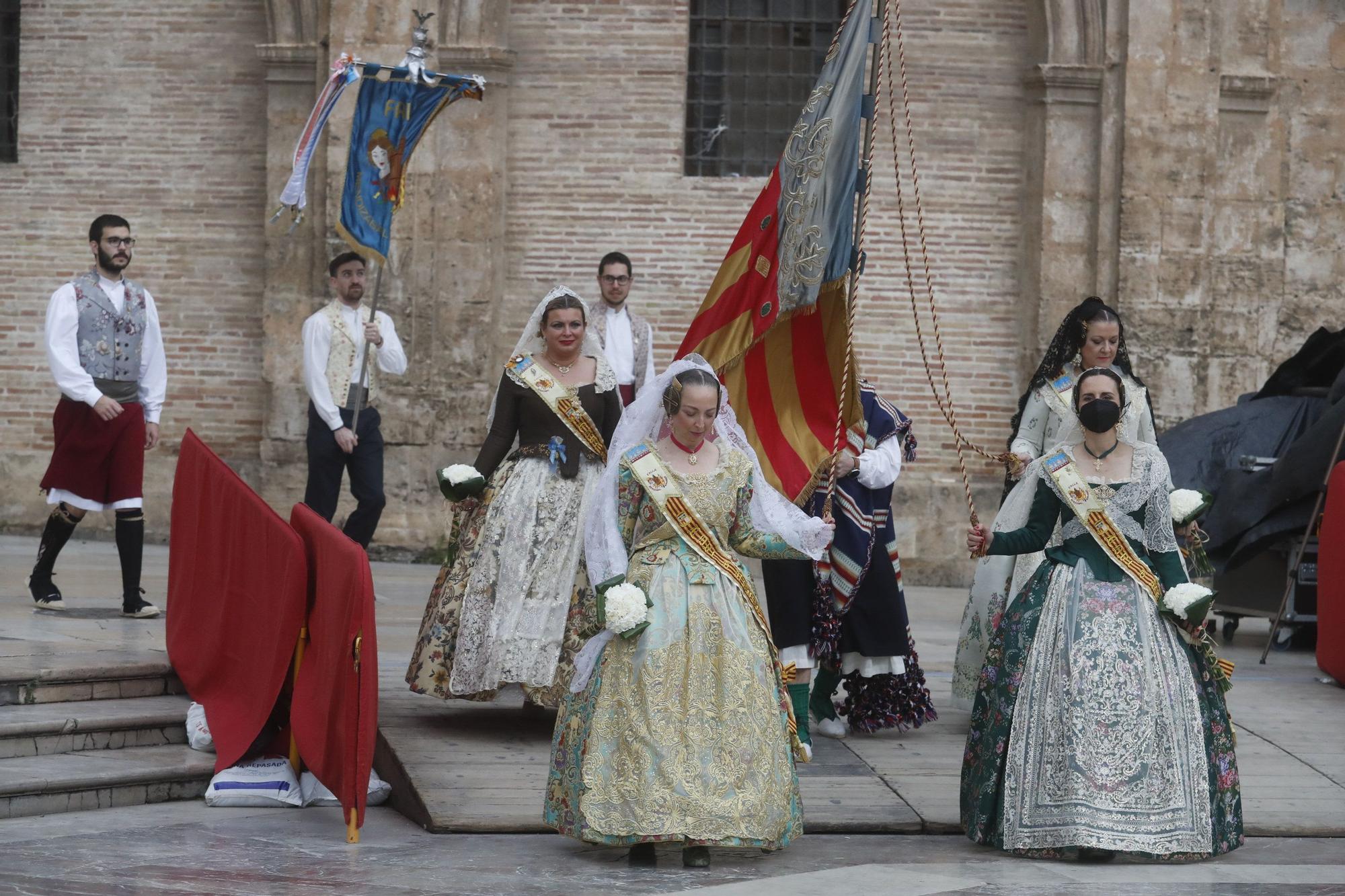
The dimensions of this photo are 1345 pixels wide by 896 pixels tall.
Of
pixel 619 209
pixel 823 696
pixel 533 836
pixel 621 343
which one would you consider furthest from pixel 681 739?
pixel 619 209

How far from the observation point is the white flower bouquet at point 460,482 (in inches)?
278

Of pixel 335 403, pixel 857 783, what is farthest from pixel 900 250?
pixel 857 783

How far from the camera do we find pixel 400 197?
29.6ft

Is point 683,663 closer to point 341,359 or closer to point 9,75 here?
point 341,359

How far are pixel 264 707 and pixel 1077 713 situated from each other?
2859mm

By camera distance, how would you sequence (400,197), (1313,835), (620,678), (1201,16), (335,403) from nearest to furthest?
(620,678) → (1313,835) → (400,197) → (335,403) → (1201,16)

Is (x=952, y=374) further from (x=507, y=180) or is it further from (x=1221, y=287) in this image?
(x=507, y=180)

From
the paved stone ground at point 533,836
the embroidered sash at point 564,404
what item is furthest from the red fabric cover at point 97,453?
the embroidered sash at point 564,404

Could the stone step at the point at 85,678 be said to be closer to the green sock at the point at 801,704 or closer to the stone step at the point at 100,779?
the stone step at the point at 100,779

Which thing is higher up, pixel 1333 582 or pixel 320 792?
pixel 1333 582

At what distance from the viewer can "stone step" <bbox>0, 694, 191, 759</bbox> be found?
6727mm

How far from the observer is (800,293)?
6918mm

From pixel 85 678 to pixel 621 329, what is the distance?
12.7 ft

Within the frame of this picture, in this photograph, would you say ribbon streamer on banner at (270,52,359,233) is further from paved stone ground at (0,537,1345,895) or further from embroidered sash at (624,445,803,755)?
embroidered sash at (624,445,803,755)
